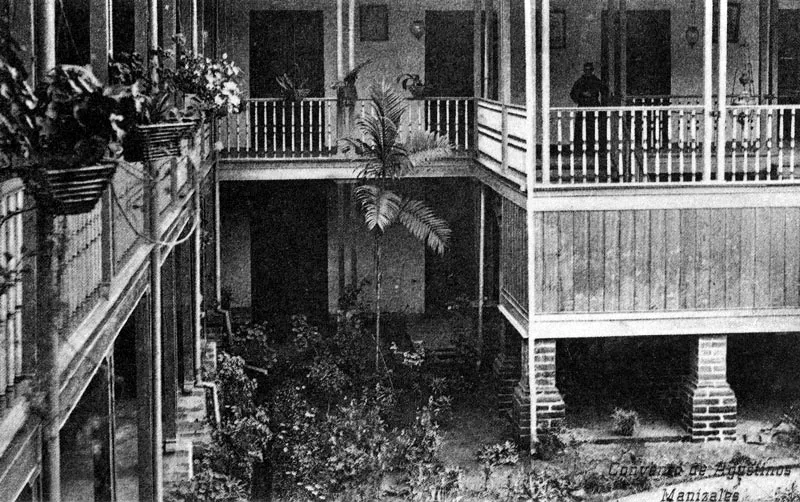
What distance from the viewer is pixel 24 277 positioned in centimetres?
539

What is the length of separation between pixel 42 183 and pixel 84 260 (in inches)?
81.1

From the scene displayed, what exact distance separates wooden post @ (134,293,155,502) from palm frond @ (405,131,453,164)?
24.5ft

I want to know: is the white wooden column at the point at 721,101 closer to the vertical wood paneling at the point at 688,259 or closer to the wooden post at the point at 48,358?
the vertical wood paneling at the point at 688,259

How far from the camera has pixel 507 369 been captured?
15.1 metres

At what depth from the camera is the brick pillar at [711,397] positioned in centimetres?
1345

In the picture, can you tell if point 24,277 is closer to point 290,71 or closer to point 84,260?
point 84,260

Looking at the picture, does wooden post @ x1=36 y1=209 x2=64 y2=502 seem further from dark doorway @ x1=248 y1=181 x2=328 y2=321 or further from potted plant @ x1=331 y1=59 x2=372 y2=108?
dark doorway @ x1=248 y1=181 x2=328 y2=321

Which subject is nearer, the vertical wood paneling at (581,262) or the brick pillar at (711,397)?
the vertical wood paneling at (581,262)

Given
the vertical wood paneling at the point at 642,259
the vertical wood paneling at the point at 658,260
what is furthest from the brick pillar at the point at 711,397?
the vertical wood paneling at the point at 642,259

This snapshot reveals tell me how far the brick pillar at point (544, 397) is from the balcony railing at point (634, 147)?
212 centimetres

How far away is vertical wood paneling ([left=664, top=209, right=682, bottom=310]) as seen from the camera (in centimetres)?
1332

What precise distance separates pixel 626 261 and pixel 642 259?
20 centimetres

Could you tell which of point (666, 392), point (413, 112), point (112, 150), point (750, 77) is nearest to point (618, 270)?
point (666, 392)

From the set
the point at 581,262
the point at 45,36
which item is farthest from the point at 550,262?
the point at 45,36
